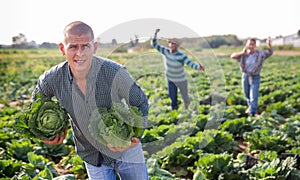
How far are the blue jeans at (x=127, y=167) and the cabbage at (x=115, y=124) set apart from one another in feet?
0.63

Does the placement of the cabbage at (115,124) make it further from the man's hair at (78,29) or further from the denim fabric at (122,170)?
the man's hair at (78,29)

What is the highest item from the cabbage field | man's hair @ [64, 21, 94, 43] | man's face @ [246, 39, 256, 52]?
Answer: man's hair @ [64, 21, 94, 43]

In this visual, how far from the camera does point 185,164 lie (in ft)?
18.0

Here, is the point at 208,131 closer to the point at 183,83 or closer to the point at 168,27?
the point at 183,83

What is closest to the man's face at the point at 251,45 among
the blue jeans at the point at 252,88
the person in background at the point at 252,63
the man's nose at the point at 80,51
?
the person in background at the point at 252,63

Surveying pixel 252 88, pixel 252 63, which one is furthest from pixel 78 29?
pixel 252 88

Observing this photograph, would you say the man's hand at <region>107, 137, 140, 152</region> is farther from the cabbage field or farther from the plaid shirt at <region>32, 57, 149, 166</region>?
the cabbage field

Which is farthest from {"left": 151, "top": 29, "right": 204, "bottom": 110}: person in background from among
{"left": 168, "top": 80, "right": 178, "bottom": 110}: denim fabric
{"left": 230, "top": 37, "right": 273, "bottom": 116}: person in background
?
{"left": 230, "top": 37, "right": 273, "bottom": 116}: person in background

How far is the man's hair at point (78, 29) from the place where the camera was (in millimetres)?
2480

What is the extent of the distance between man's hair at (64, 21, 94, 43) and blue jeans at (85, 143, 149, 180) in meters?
0.96

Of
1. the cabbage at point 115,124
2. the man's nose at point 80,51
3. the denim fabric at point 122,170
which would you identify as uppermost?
the man's nose at point 80,51

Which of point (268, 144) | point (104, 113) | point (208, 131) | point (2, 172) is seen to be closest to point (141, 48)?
point (104, 113)

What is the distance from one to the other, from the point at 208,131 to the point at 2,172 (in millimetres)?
3194

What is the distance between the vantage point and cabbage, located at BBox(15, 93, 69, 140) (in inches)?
114
